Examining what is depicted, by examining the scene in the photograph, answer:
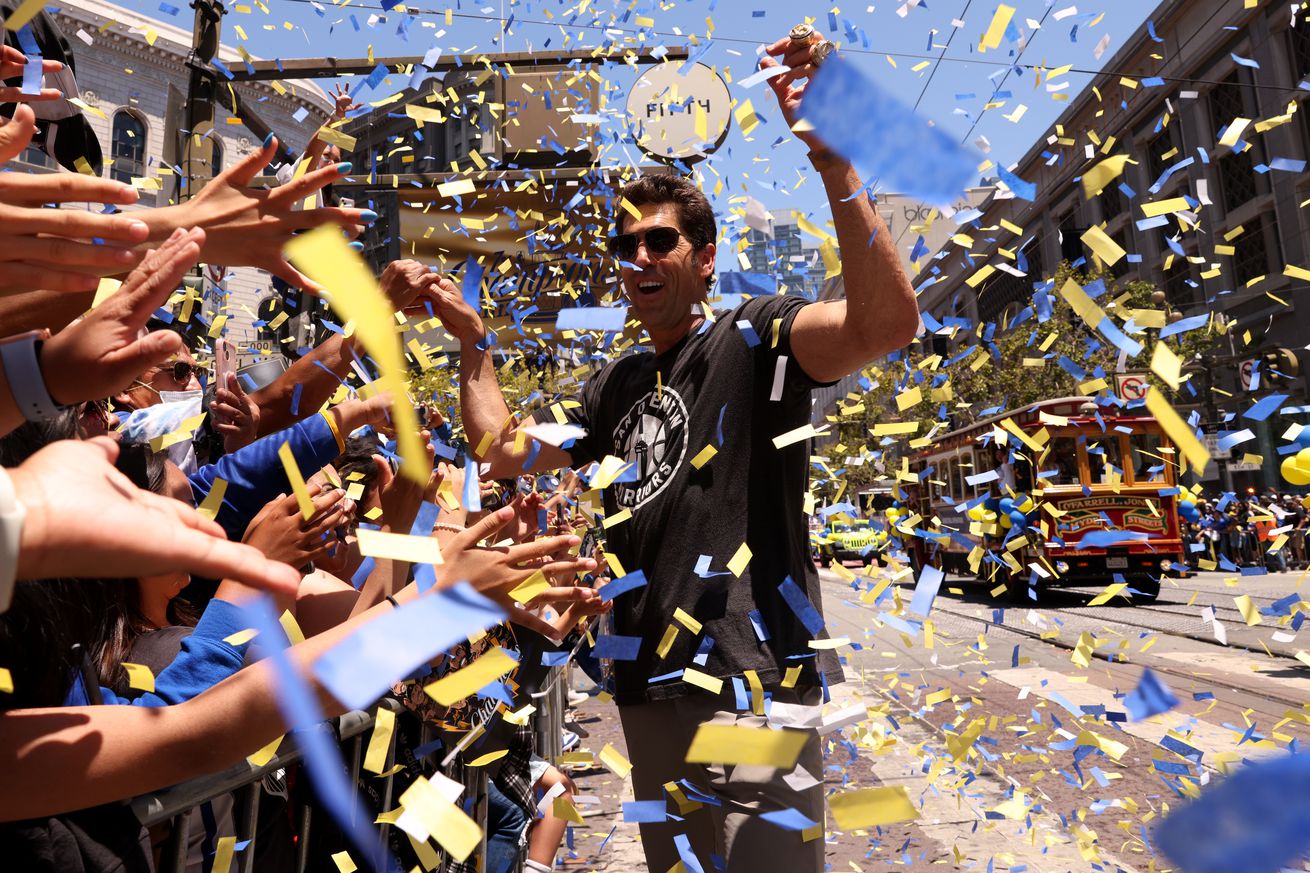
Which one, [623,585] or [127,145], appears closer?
[623,585]

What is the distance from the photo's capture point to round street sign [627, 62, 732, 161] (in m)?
6.00

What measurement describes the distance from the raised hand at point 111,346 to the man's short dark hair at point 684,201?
4.96 feet

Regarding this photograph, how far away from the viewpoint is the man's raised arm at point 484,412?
2.70 meters

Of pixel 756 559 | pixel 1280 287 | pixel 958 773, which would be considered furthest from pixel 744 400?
pixel 1280 287

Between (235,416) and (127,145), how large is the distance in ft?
101

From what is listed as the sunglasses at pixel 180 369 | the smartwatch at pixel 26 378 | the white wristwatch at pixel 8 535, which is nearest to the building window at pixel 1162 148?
the sunglasses at pixel 180 369

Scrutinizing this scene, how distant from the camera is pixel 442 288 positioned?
2.65 meters

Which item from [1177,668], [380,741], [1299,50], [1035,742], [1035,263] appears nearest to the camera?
[380,741]

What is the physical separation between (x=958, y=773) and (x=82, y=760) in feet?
15.2

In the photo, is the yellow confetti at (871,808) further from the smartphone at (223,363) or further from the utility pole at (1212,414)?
the utility pole at (1212,414)

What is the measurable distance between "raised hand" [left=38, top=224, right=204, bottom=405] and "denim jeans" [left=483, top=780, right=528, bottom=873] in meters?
2.49

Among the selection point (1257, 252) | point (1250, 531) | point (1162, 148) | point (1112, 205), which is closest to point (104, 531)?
point (1250, 531)

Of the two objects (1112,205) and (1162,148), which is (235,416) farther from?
(1112,205)

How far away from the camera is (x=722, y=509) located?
2.25 metres
